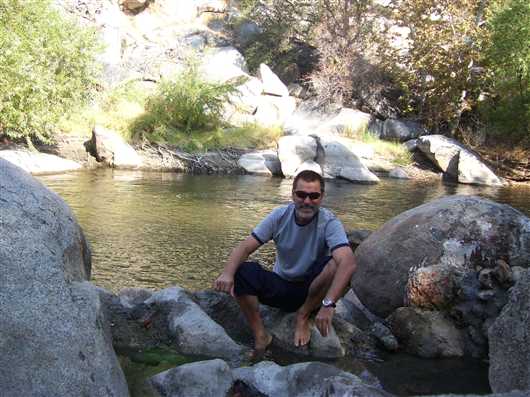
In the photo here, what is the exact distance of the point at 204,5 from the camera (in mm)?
35344

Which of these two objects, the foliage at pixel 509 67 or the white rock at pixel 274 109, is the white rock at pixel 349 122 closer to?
the white rock at pixel 274 109

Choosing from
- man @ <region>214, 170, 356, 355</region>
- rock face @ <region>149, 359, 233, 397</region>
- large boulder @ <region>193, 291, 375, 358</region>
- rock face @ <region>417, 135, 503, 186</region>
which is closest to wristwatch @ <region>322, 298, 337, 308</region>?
man @ <region>214, 170, 356, 355</region>

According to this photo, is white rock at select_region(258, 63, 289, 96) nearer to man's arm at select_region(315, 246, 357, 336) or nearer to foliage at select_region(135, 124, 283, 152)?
foliage at select_region(135, 124, 283, 152)

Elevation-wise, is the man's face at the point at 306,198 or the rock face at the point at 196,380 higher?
the man's face at the point at 306,198

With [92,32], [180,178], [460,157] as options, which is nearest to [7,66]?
[92,32]

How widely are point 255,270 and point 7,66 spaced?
13785mm

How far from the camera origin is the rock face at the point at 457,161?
66.3ft

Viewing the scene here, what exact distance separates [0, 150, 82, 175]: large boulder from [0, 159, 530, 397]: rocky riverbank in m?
12.0

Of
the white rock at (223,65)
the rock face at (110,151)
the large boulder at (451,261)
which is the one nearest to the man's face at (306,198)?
→ the large boulder at (451,261)

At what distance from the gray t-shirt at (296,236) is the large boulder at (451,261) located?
1.13 m

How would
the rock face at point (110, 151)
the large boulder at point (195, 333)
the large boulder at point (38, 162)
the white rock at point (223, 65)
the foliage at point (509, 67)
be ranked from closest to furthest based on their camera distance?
the large boulder at point (195, 333) → the large boulder at point (38, 162) → the rock face at point (110, 151) → the foliage at point (509, 67) → the white rock at point (223, 65)

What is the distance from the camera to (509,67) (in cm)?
2173

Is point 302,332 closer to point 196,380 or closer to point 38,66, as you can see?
point 196,380

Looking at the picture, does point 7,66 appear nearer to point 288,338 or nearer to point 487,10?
point 288,338
